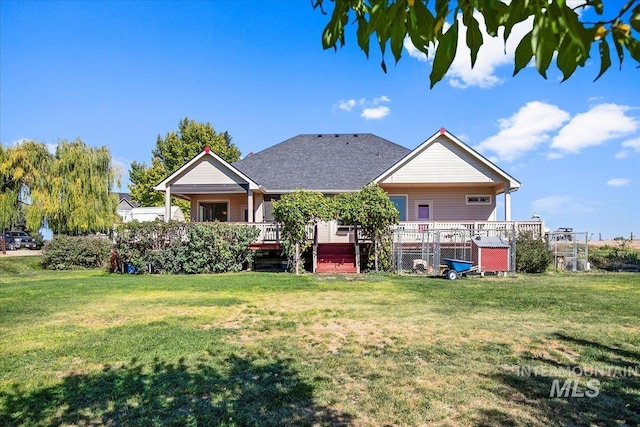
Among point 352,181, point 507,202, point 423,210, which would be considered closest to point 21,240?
point 352,181

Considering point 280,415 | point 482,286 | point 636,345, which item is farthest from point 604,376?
point 482,286

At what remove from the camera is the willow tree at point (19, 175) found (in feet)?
95.6

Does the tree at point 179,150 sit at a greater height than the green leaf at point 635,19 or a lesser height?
greater

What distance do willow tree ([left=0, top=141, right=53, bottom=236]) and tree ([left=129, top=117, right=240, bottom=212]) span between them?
1217 cm

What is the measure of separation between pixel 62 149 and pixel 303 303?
28.0 meters

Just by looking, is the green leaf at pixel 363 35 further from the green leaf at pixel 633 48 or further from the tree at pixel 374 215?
the tree at pixel 374 215

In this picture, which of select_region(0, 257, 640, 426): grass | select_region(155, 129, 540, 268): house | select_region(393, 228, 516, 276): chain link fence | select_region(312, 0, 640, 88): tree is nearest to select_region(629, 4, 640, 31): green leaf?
select_region(312, 0, 640, 88): tree

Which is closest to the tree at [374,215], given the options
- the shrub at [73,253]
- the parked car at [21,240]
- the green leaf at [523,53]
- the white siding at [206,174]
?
the white siding at [206,174]

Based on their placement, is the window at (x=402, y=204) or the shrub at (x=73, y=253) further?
the window at (x=402, y=204)

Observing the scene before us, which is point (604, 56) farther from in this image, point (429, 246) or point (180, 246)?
point (180, 246)

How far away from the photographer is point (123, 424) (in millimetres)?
3496

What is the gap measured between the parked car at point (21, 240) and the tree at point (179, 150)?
12.0 m

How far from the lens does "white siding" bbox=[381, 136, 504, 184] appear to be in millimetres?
20406

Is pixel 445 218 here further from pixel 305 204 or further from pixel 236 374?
pixel 236 374
